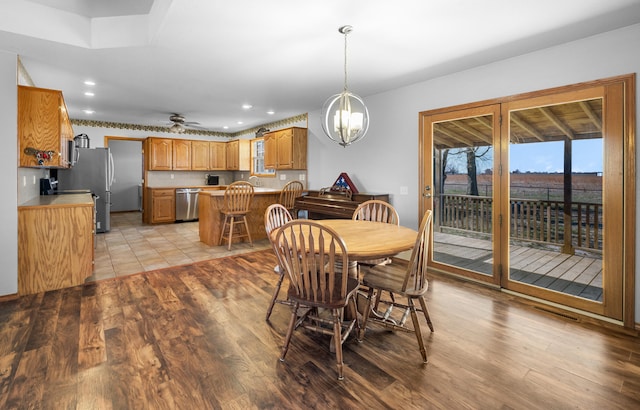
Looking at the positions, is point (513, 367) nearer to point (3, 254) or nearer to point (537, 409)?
point (537, 409)

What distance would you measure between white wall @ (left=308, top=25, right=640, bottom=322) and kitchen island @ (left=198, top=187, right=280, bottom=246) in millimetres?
952

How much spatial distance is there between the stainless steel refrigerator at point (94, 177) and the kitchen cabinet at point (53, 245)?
118 inches

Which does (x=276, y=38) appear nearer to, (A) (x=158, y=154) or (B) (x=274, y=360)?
(B) (x=274, y=360)

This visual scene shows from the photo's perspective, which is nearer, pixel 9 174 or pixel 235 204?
pixel 9 174

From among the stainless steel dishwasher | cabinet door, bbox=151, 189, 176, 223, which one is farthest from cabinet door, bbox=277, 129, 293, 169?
cabinet door, bbox=151, 189, 176, 223

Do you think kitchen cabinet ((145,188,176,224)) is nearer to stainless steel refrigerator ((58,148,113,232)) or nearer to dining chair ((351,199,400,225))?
stainless steel refrigerator ((58,148,113,232))

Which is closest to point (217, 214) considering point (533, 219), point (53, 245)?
point (53, 245)

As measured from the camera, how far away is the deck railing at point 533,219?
277 centimetres

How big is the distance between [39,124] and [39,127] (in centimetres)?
3

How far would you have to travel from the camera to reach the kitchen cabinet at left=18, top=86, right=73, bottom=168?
10.0ft

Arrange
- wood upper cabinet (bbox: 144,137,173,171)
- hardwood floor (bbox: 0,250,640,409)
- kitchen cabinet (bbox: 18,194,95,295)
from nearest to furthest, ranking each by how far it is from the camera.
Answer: hardwood floor (bbox: 0,250,640,409), kitchen cabinet (bbox: 18,194,95,295), wood upper cabinet (bbox: 144,137,173,171)

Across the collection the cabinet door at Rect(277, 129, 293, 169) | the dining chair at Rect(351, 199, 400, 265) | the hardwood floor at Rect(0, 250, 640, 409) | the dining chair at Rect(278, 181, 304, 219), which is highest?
the cabinet door at Rect(277, 129, 293, 169)

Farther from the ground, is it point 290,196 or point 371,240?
point 290,196

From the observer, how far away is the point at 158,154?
7.46 m
